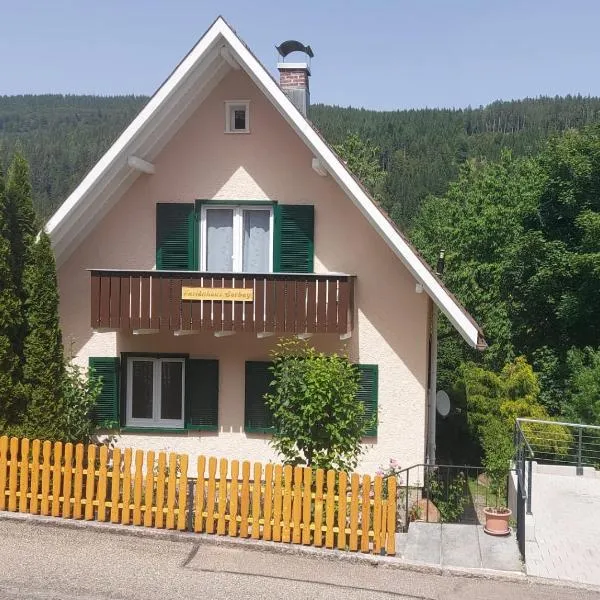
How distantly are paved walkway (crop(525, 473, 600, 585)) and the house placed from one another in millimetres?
2362

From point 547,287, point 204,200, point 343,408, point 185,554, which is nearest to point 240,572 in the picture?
point 185,554

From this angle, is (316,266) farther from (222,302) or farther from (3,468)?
(3,468)

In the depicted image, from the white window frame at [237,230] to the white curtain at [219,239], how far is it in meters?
0.07

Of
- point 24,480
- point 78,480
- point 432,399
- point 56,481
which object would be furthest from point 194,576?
point 432,399

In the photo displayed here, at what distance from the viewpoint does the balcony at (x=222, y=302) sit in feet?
41.4

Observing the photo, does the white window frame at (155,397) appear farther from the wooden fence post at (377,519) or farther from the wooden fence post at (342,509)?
the wooden fence post at (377,519)

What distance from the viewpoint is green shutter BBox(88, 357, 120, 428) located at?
13859 millimetres

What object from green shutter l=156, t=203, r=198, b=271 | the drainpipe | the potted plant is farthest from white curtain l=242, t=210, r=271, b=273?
the potted plant

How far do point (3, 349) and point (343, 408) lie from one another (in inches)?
199

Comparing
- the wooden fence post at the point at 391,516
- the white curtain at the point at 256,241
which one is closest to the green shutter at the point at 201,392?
the white curtain at the point at 256,241

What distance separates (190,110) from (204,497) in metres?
6.99

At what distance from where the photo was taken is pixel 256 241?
45.2 ft

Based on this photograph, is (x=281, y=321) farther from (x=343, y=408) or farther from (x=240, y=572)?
(x=240, y=572)

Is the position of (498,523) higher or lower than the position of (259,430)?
lower
